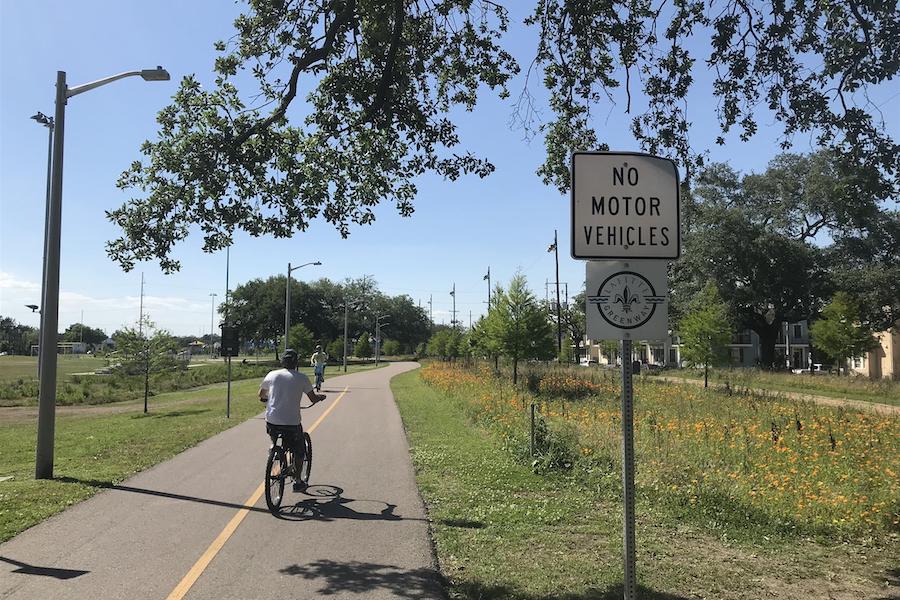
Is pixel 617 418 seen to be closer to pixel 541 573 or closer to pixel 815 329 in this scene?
pixel 541 573

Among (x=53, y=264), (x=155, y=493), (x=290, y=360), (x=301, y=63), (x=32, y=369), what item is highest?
(x=301, y=63)

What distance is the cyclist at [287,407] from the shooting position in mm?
7562

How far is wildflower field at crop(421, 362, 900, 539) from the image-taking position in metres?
6.33

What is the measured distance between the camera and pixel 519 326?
28.1m

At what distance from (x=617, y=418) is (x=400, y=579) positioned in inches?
351

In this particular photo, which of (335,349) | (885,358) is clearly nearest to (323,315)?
(335,349)

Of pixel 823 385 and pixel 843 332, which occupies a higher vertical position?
pixel 843 332

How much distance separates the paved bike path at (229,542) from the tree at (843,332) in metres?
36.9

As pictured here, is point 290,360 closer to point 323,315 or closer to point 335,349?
point 335,349

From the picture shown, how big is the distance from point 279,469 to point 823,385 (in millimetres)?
29578

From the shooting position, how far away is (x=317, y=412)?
18.0 metres

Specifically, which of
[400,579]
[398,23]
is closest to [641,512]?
[400,579]

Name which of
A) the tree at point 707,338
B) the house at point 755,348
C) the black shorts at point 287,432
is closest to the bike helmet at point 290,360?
the black shorts at point 287,432

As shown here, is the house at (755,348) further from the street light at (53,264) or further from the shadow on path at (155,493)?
the shadow on path at (155,493)
